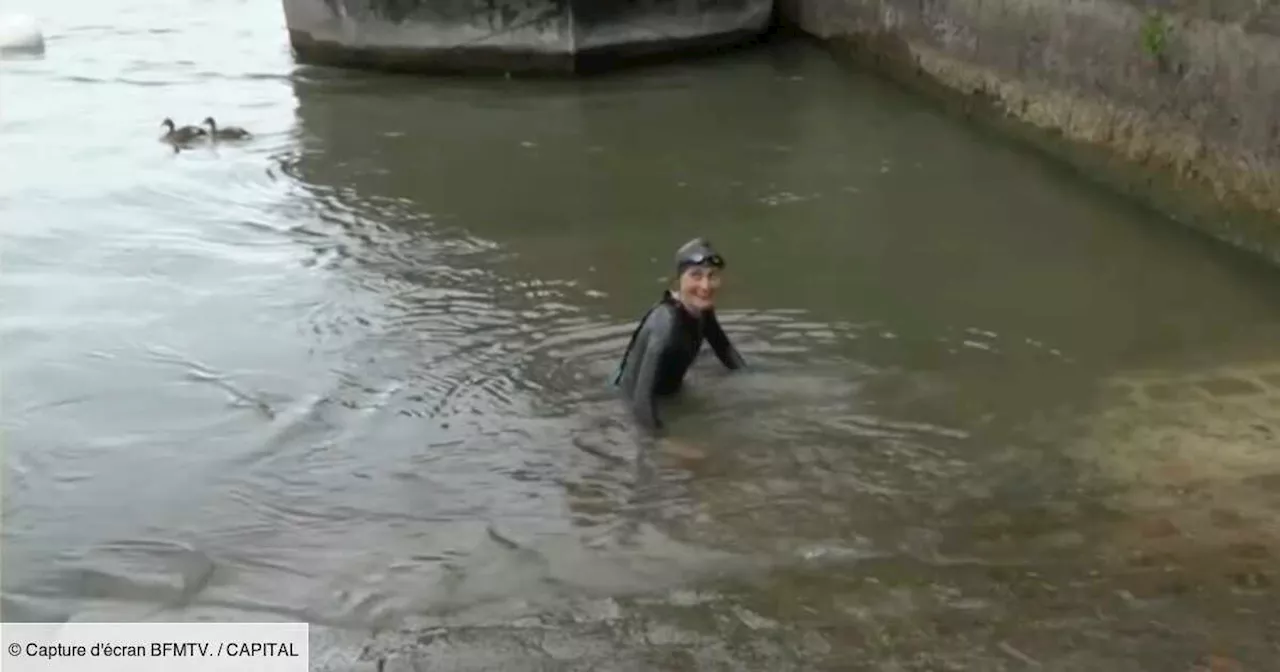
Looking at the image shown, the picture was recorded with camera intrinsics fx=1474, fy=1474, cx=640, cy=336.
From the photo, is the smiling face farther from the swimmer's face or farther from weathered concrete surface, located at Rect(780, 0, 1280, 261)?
weathered concrete surface, located at Rect(780, 0, 1280, 261)

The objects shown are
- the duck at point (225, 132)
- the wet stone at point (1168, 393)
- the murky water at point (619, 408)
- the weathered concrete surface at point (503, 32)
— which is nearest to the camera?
the murky water at point (619, 408)

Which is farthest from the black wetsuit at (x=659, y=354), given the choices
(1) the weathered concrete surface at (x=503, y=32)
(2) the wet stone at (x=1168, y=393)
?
(1) the weathered concrete surface at (x=503, y=32)

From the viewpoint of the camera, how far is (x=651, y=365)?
6832mm

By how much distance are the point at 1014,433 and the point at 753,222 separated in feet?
12.0

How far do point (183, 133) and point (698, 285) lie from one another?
7.16 m

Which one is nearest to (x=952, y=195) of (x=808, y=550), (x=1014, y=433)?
(x=1014, y=433)

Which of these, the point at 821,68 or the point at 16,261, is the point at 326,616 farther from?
the point at 821,68

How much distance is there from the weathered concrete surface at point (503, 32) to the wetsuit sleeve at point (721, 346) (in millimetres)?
8079

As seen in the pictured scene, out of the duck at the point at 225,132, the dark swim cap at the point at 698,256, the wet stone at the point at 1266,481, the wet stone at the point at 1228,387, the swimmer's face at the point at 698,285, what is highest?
the dark swim cap at the point at 698,256

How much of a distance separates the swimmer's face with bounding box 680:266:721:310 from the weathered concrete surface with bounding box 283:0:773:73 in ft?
28.2

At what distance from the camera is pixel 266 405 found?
7.35 meters

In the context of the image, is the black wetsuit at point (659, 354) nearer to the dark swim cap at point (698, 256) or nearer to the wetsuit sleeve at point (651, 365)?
the wetsuit sleeve at point (651, 365)

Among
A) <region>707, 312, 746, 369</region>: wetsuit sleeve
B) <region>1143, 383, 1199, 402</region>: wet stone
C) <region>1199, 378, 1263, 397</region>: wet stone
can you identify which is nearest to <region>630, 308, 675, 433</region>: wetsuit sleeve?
<region>707, 312, 746, 369</region>: wetsuit sleeve

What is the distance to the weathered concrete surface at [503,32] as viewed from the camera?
1504 cm
